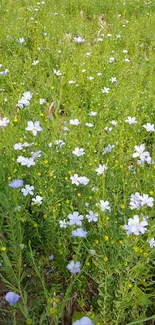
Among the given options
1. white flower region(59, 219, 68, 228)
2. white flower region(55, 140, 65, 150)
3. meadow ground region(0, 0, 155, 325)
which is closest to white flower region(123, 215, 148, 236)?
meadow ground region(0, 0, 155, 325)

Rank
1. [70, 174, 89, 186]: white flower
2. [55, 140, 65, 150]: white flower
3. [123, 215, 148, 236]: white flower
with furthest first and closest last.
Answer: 1. [55, 140, 65, 150]: white flower
2. [70, 174, 89, 186]: white flower
3. [123, 215, 148, 236]: white flower

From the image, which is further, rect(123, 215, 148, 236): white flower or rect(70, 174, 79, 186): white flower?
rect(70, 174, 79, 186): white flower

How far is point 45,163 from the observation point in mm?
2043

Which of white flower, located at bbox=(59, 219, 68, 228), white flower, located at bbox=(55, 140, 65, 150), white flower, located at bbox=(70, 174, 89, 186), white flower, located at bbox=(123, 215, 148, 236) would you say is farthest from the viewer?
white flower, located at bbox=(55, 140, 65, 150)

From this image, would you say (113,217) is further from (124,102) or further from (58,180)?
(124,102)

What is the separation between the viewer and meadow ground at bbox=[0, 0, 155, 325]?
1.52 meters

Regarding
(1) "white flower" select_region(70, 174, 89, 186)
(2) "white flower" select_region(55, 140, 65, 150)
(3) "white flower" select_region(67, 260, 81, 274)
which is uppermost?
(2) "white flower" select_region(55, 140, 65, 150)

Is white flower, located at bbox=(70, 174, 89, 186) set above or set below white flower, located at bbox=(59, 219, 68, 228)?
above

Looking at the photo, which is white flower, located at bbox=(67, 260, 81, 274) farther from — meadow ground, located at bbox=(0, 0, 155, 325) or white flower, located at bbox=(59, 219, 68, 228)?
white flower, located at bbox=(59, 219, 68, 228)

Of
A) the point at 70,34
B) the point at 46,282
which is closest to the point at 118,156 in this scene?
the point at 46,282

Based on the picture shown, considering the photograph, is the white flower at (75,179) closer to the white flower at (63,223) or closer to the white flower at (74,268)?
the white flower at (63,223)

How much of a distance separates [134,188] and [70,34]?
11.1ft

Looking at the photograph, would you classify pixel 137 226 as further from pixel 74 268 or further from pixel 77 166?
pixel 77 166

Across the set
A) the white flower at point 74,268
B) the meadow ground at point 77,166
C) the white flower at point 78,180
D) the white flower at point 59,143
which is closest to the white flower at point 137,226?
the meadow ground at point 77,166
